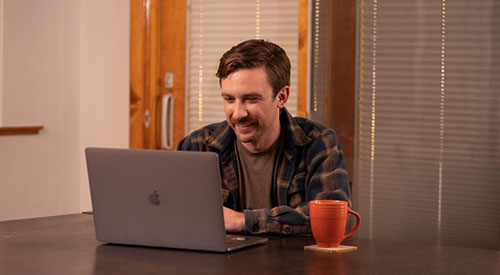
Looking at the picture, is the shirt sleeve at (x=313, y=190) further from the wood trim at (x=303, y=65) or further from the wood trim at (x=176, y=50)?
the wood trim at (x=176, y=50)

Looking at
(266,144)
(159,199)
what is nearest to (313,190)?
(266,144)

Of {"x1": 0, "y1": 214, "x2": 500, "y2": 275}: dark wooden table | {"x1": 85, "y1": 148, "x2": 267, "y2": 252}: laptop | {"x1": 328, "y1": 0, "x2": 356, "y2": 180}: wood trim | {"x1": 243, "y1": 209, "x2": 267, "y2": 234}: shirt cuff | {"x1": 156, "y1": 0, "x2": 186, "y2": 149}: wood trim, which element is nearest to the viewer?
{"x1": 0, "y1": 214, "x2": 500, "y2": 275}: dark wooden table

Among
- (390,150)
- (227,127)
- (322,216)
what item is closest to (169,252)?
(322,216)

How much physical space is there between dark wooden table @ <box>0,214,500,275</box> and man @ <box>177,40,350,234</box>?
40 centimetres

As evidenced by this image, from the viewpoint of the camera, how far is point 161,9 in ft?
13.2

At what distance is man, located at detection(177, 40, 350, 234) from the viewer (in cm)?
217

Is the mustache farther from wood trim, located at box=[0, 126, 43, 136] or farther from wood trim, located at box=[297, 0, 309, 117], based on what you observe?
wood trim, located at box=[0, 126, 43, 136]

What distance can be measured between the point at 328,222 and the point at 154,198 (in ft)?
1.31

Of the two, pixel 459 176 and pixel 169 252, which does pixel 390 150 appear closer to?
pixel 459 176

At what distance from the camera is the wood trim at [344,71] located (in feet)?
11.2

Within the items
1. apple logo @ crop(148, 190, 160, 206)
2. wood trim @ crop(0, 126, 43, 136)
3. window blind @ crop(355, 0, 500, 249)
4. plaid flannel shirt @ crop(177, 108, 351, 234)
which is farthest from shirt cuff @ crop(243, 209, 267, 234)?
wood trim @ crop(0, 126, 43, 136)

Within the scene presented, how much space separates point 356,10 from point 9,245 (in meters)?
2.16

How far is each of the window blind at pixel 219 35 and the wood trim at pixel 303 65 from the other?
6cm

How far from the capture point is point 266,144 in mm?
2281
